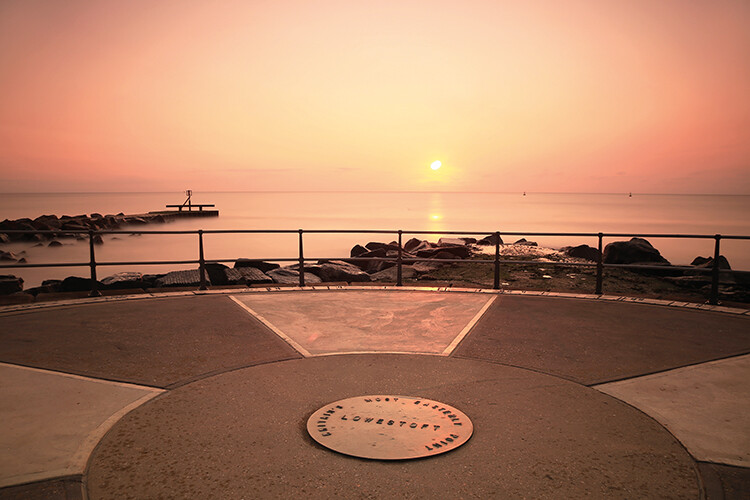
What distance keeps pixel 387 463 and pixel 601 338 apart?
4.10m

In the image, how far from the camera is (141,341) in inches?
253

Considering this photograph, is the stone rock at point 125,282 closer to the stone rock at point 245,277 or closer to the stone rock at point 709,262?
the stone rock at point 245,277

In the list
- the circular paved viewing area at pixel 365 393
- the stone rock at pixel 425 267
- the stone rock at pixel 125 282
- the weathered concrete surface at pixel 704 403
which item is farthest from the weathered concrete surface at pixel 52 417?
the stone rock at pixel 425 267

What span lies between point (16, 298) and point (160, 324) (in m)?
3.42

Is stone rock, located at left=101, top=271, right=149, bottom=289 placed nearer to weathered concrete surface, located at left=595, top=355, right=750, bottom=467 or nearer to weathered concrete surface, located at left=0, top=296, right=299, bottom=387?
weathered concrete surface, located at left=0, top=296, right=299, bottom=387

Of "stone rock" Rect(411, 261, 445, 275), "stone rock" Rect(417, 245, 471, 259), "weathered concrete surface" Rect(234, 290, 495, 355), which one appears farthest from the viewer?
"stone rock" Rect(417, 245, 471, 259)

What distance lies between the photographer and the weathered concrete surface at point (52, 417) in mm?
3510

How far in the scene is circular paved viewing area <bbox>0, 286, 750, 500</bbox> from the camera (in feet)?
10.8

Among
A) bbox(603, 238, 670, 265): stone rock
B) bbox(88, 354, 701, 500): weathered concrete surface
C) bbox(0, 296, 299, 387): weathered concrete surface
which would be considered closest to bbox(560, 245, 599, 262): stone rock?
bbox(603, 238, 670, 265): stone rock

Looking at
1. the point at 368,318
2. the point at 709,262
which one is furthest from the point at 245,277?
the point at 709,262

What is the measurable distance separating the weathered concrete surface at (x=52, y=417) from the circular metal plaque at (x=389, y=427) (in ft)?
5.39

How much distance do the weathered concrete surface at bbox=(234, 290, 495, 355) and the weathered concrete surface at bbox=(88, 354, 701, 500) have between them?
1172 mm

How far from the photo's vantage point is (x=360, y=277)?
674 inches

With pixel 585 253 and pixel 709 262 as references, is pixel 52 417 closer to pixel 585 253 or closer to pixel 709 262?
pixel 709 262
